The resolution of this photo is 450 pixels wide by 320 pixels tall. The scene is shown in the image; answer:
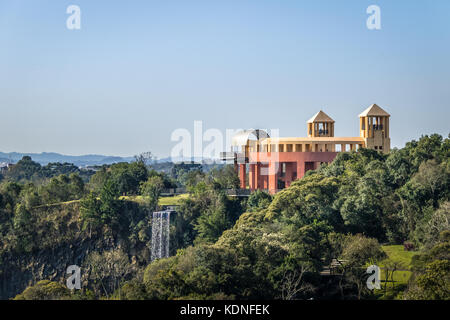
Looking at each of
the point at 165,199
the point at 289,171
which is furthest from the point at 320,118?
the point at 165,199

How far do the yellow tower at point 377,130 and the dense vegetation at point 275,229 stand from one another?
3.62 meters

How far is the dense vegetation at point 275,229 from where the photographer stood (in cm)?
2416

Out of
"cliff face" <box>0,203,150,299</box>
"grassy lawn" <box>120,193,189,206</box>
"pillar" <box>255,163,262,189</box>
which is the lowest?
"cliff face" <box>0,203,150,299</box>

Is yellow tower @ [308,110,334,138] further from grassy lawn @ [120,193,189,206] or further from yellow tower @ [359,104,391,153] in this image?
grassy lawn @ [120,193,189,206]

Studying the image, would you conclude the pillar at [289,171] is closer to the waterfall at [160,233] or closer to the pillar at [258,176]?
the pillar at [258,176]

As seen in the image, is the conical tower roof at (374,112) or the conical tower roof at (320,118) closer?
the conical tower roof at (374,112)

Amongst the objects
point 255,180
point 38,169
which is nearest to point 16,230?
point 255,180

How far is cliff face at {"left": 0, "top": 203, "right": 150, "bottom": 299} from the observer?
140 ft

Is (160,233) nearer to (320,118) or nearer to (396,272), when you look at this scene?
(320,118)

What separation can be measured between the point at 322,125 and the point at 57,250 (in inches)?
882

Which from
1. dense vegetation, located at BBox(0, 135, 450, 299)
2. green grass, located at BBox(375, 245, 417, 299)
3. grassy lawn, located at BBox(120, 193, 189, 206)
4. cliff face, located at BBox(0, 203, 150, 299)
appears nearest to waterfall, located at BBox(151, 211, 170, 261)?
dense vegetation, located at BBox(0, 135, 450, 299)

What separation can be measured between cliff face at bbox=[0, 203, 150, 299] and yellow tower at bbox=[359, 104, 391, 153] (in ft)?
59.1

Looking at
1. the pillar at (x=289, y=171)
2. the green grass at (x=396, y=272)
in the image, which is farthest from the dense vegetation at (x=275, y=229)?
the pillar at (x=289, y=171)

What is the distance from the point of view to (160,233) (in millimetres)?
43156
